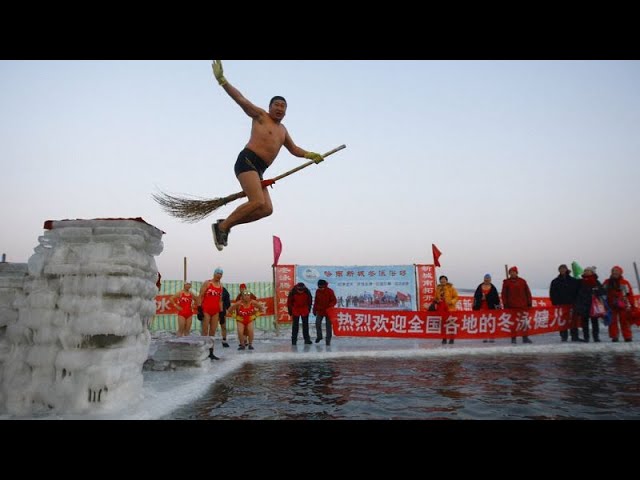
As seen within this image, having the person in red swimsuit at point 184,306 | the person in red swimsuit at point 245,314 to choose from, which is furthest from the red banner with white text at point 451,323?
the person in red swimsuit at point 184,306

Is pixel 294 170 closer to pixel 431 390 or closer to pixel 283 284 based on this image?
pixel 431 390

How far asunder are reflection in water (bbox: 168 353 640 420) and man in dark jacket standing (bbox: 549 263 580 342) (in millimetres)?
3524

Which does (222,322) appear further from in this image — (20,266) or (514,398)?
(514,398)

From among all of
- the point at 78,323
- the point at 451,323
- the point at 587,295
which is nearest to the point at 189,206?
the point at 78,323

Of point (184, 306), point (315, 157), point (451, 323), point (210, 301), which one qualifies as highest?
point (315, 157)

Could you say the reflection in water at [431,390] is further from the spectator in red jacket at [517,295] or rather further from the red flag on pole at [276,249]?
the red flag on pole at [276,249]

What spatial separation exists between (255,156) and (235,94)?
68 centimetres

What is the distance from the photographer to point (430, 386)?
170 inches

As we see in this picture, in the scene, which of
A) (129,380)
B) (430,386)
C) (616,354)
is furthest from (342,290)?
(129,380)

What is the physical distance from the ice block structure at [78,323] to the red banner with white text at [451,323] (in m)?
6.76

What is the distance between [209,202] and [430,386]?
3471 mm

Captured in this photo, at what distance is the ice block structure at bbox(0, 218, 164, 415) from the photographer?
3.24 meters

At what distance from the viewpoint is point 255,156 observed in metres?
4.11

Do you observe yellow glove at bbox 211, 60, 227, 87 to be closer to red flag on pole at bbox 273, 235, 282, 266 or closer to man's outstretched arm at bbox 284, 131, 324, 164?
man's outstretched arm at bbox 284, 131, 324, 164
